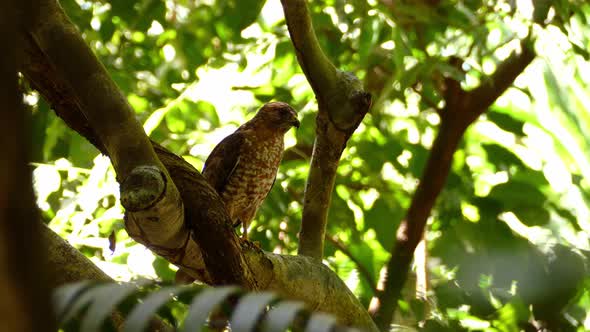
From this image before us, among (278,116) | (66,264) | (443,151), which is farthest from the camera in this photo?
(278,116)

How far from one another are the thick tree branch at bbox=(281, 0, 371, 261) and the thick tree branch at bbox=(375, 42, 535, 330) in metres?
0.46

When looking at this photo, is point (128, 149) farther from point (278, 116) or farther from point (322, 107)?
point (278, 116)

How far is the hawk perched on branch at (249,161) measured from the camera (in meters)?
5.20

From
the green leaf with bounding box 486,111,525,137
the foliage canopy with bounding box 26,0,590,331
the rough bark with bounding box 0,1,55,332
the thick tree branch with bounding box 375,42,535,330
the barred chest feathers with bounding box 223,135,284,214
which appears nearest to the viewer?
the rough bark with bounding box 0,1,55,332

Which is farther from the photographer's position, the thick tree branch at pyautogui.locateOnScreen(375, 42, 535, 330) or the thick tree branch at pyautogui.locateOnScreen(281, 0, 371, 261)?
the thick tree branch at pyautogui.locateOnScreen(375, 42, 535, 330)

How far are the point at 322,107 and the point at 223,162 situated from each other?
77.9 inches

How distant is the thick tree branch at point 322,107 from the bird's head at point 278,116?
1690mm

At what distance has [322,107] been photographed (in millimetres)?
3520

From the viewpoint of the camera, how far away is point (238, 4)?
4.38 metres

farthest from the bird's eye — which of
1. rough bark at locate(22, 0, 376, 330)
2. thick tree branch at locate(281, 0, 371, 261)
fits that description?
rough bark at locate(22, 0, 376, 330)

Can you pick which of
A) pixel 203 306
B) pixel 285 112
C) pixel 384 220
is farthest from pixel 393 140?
pixel 203 306

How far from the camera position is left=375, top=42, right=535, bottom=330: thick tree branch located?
4078mm

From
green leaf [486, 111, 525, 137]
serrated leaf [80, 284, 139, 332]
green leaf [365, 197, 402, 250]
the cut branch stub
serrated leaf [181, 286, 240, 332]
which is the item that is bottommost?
green leaf [365, 197, 402, 250]

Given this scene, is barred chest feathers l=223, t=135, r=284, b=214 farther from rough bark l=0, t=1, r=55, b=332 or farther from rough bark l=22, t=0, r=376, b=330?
rough bark l=0, t=1, r=55, b=332
